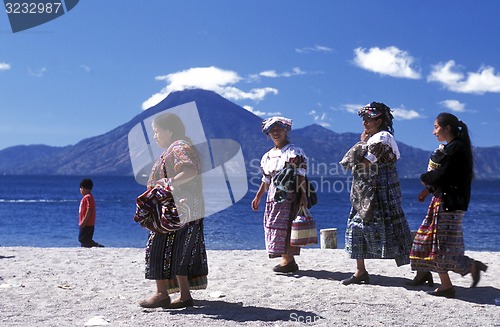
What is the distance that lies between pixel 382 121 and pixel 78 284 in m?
4.10

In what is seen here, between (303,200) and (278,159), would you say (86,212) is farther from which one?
(303,200)

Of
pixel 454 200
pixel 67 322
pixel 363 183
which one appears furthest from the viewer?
pixel 363 183

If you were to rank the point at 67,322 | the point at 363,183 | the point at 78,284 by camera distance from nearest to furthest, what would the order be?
the point at 67,322 < the point at 363,183 < the point at 78,284

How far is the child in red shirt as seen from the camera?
12133 mm

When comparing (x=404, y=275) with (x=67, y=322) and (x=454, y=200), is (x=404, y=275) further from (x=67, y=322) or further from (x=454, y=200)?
(x=67, y=322)

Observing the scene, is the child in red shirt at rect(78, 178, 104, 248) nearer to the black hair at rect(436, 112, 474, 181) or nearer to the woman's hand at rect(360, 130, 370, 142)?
the woman's hand at rect(360, 130, 370, 142)

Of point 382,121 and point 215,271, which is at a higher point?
point 382,121

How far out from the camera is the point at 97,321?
5285mm

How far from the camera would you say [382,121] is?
6.66 meters

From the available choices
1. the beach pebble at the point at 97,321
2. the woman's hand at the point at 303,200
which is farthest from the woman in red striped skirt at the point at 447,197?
the beach pebble at the point at 97,321

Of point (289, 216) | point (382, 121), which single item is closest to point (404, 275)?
point (289, 216)

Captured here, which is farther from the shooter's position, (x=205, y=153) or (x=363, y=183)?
(x=363, y=183)

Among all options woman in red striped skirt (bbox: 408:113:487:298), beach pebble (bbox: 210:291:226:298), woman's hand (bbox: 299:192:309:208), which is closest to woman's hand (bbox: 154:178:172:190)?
beach pebble (bbox: 210:291:226:298)

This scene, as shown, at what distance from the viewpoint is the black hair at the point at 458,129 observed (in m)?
6.08
